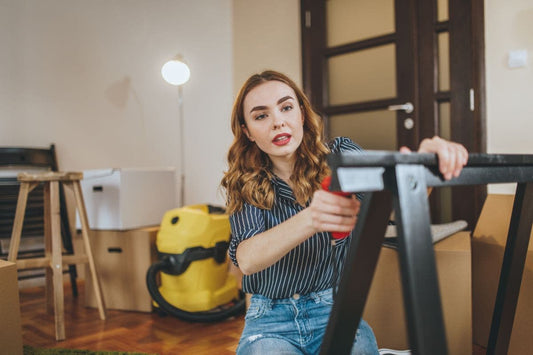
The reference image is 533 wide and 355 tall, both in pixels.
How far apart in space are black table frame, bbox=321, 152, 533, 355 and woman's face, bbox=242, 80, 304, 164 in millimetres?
451

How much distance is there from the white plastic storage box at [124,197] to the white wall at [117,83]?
506 millimetres

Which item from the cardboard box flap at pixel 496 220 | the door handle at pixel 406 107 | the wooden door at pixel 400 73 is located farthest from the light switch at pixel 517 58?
the cardboard box flap at pixel 496 220

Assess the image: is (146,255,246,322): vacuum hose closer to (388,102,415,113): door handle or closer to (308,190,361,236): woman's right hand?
(388,102,415,113): door handle

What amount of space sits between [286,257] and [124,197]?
1539mm

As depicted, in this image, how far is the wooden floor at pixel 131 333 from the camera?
71.3 inches

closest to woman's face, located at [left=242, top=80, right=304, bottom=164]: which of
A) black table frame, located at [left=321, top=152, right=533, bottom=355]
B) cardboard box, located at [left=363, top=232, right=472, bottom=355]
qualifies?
black table frame, located at [left=321, top=152, right=533, bottom=355]

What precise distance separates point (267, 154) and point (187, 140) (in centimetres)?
249

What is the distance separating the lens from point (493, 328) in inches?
41.1

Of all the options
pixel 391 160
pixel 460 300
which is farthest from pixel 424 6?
pixel 391 160

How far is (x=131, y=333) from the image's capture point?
2.00m

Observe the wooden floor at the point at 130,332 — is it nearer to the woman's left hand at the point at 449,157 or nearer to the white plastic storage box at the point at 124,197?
the white plastic storage box at the point at 124,197

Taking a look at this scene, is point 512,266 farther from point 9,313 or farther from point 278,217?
point 9,313

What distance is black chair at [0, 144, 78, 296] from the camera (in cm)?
250

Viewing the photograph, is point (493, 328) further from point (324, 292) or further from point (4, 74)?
point (4, 74)
